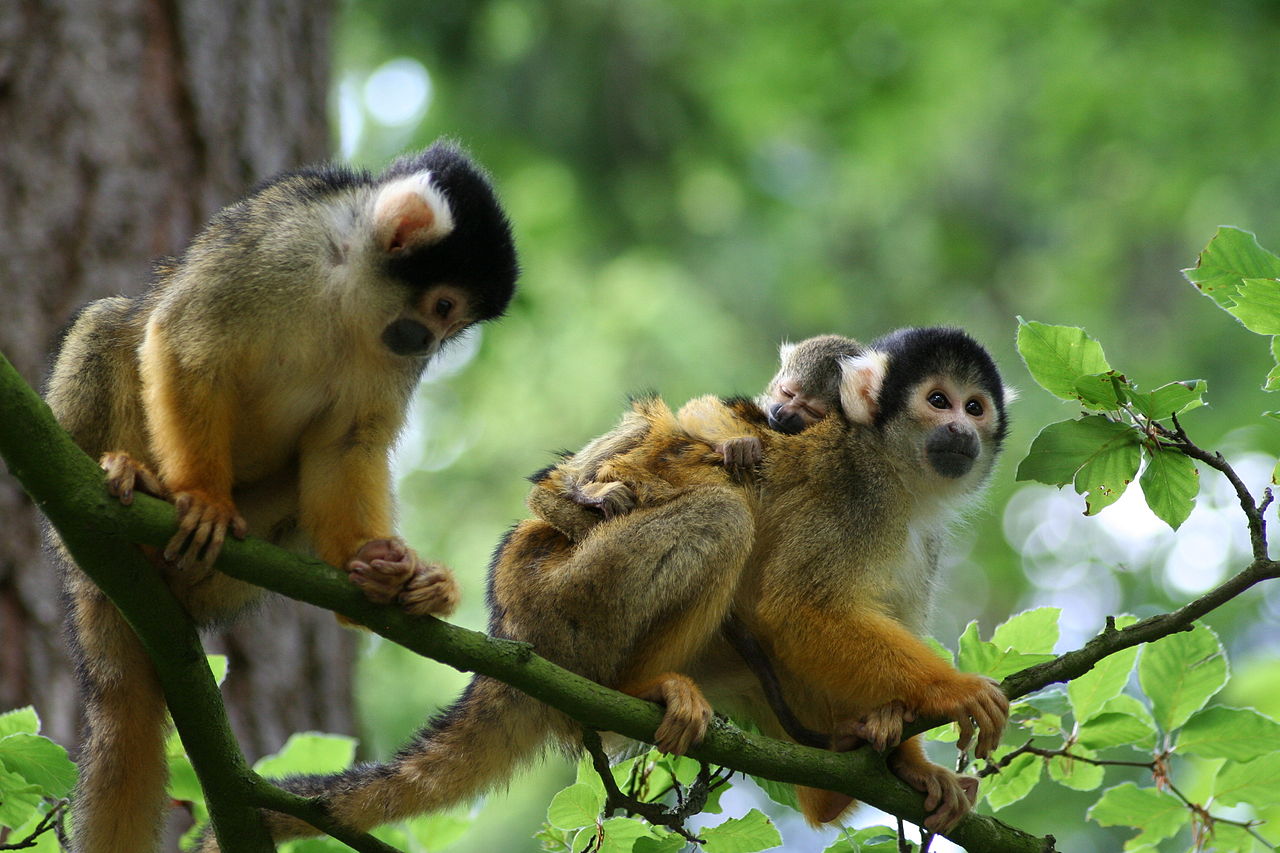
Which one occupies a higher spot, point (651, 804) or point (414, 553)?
point (414, 553)

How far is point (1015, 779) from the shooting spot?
3061 millimetres

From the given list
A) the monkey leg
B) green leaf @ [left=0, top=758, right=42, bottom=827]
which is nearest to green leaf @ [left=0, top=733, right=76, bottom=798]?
green leaf @ [left=0, top=758, right=42, bottom=827]

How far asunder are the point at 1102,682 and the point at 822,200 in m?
10.7

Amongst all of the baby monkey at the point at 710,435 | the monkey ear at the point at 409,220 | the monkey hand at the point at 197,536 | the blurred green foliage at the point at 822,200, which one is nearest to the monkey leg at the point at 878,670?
the baby monkey at the point at 710,435

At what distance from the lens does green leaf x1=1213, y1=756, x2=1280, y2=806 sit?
2838mm

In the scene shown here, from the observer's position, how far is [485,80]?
9.89m

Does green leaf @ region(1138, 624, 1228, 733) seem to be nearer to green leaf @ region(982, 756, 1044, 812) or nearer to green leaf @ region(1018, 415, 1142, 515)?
green leaf @ region(982, 756, 1044, 812)

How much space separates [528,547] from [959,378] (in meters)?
1.67

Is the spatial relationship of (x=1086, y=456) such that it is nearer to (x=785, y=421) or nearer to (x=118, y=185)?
(x=785, y=421)

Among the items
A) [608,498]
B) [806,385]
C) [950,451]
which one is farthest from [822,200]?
[608,498]

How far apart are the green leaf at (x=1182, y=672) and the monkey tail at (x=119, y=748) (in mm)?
2627

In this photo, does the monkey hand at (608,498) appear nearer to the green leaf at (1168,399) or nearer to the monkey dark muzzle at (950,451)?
the monkey dark muzzle at (950,451)

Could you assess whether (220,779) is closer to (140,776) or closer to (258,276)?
(140,776)

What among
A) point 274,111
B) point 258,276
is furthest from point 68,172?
point 258,276
